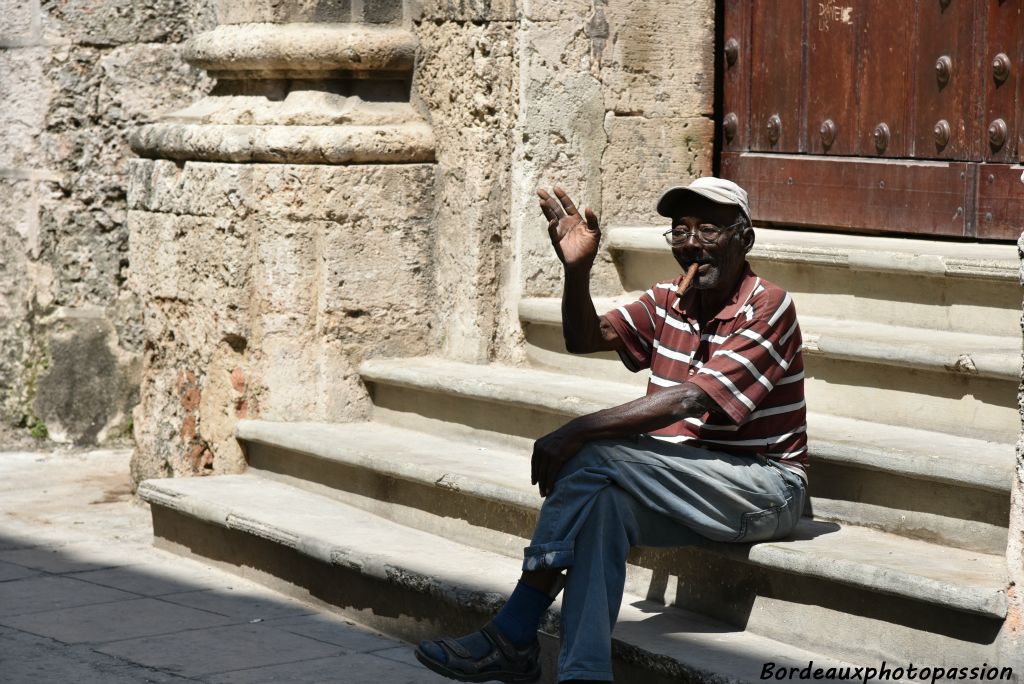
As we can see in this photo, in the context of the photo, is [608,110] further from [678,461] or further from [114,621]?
[114,621]

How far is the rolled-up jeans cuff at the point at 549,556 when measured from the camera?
355cm

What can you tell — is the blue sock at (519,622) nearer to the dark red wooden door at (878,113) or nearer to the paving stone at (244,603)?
the paving stone at (244,603)

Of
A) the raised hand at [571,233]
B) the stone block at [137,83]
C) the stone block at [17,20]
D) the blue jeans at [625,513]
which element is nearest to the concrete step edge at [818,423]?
the blue jeans at [625,513]

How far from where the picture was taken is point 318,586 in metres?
4.70

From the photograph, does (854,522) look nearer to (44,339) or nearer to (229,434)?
(229,434)

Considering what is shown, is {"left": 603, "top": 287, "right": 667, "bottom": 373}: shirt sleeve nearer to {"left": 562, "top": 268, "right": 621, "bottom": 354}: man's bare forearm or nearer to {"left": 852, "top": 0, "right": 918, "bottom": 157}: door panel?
{"left": 562, "top": 268, "right": 621, "bottom": 354}: man's bare forearm

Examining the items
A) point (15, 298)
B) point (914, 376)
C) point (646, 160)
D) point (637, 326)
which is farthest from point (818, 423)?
point (15, 298)

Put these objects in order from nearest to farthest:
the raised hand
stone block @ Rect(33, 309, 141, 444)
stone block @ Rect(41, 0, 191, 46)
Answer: the raised hand
stone block @ Rect(41, 0, 191, 46)
stone block @ Rect(33, 309, 141, 444)

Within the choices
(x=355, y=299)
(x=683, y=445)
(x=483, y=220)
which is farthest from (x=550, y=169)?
(x=683, y=445)

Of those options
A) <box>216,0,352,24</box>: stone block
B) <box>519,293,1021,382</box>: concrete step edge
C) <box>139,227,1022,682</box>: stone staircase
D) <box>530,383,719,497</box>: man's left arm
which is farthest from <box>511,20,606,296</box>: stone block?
<box>530,383,719,497</box>: man's left arm

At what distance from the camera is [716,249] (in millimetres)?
3814

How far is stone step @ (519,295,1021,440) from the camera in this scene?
4000 mm

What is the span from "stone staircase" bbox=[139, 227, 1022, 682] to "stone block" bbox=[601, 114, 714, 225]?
0.42 feet

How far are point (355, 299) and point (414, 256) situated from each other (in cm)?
27
